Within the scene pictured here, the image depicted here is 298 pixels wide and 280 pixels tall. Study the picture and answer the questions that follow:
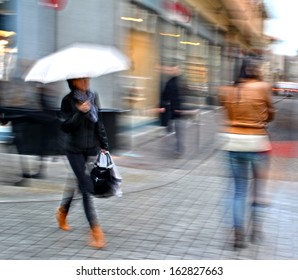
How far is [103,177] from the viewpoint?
5312 millimetres

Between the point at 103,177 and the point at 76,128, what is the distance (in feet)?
1.84

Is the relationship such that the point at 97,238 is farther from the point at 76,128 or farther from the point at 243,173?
the point at 243,173

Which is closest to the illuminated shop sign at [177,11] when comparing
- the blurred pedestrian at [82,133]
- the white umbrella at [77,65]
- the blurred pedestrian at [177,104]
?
the blurred pedestrian at [177,104]

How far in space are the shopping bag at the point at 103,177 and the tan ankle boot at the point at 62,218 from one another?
24.5 inches

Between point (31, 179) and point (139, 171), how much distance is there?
1985mm

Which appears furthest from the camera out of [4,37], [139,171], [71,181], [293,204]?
[4,37]

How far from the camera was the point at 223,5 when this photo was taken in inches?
1024

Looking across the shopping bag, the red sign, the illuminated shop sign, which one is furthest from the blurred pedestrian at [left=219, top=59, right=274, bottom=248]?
the illuminated shop sign

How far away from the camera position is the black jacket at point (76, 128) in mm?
5184

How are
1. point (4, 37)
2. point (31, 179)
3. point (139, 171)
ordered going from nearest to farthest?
point (31, 179) < point (139, 171) < point (4, 37)

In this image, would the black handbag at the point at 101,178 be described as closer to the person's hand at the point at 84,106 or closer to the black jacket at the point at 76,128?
the black jacket at the point at 76,128
